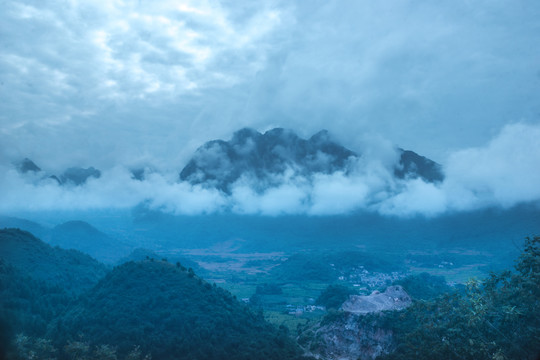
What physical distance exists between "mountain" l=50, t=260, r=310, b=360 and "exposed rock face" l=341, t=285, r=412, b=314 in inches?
378

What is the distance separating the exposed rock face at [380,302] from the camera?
37.7 meters

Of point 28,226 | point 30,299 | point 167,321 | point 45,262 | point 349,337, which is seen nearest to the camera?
point 167,321

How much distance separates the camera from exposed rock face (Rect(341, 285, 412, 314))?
3772 cm

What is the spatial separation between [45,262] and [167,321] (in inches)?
A: 1005

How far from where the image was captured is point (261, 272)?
90.2 meters

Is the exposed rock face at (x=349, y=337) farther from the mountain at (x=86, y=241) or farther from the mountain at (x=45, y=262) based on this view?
the mountain at (x=86, y=241)

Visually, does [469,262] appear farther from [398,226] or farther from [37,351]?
[37,351]

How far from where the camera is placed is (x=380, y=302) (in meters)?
39.0

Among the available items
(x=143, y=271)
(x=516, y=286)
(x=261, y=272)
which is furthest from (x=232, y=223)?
(x=516, y=286)

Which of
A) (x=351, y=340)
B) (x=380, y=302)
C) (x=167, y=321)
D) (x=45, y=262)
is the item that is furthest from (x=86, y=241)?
(x=351, y=340)

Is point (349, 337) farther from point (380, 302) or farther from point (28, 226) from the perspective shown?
point (28, 226)

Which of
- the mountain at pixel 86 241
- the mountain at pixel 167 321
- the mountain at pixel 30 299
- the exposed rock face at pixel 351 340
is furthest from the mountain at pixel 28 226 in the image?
the exposed rock face at pixel 351 340

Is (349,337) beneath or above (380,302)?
beneath

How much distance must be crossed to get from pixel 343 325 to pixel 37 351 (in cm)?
2407
